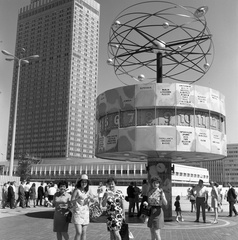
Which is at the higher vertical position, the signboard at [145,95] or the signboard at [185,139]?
the signboard at [145,95]

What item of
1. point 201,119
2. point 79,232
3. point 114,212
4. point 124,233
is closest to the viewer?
point 79,232

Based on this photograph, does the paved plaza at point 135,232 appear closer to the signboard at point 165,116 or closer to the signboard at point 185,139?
the signboard at point 185,139

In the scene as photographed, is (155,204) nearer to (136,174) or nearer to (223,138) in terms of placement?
(223,138)

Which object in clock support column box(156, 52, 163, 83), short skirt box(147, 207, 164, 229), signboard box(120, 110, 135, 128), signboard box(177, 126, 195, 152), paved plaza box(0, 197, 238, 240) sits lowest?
paved plaza box(0, 197, 238, 240)

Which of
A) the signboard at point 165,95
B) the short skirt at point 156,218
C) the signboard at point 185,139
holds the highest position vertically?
the signboard at point 165,95

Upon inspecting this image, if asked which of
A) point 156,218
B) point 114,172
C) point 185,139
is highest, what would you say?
point 114,172

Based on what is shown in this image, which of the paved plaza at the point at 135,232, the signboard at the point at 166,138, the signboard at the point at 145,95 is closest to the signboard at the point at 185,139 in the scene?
the signboard at the point at 166,138

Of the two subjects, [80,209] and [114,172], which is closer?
[80,209]

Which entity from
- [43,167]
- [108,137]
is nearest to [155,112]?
[108,137]

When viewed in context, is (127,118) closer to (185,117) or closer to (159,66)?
(185,117)

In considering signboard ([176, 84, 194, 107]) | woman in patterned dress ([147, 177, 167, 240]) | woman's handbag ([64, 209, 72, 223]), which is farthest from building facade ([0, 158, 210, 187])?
woman's handbag ([64, 209, 72, 223])

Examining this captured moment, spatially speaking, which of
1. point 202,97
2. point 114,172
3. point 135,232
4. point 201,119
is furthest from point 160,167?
point 114,172

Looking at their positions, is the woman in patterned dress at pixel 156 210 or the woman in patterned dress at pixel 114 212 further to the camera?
the woman in patterned dress at pixel 156 210

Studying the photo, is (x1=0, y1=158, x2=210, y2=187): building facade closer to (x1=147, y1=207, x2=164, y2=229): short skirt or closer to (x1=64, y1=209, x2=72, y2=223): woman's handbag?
(x1=147, y1=207, x2=164, y2=229): short skirt
